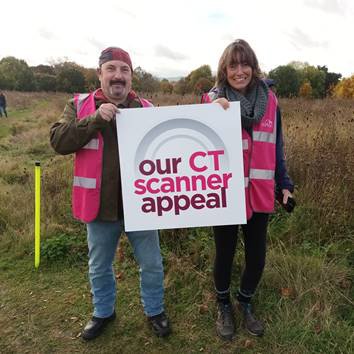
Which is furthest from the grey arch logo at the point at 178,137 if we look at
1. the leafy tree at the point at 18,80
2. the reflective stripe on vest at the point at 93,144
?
the leafy tree at the point at 18,80

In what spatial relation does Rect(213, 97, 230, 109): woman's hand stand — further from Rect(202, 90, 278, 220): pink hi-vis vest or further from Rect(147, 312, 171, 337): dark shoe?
Rect(147, 312, 171, 337): dark shoe

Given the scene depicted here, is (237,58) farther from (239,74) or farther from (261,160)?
(261,160)

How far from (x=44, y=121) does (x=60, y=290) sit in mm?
14388

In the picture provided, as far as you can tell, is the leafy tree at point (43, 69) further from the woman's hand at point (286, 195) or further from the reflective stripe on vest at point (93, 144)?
the woman's hand at point (286, 195)

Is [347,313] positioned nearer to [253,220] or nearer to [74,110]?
[253,220]

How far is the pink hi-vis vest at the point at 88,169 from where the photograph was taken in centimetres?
238

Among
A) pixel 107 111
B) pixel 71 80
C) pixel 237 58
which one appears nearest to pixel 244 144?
pixel 237 58

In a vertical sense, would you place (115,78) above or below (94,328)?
above

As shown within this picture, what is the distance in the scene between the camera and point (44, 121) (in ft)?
54.1

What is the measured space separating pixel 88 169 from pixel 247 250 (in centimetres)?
129

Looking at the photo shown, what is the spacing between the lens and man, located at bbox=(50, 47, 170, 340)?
2.29 metres

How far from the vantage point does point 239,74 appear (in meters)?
2.35

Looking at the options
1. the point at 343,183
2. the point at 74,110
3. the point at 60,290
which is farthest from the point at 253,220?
the point at 60,290

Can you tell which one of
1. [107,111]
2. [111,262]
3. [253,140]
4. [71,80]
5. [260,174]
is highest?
[71,80]
